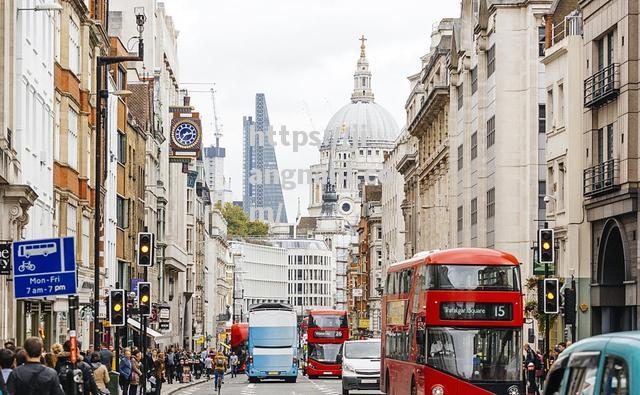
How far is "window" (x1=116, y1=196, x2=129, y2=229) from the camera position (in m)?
73.0

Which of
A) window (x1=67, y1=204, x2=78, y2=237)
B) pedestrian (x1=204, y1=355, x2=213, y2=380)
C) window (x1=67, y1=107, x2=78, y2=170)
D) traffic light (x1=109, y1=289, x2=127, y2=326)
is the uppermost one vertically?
window (x1=67, y1=107, x2=78, y2=170)

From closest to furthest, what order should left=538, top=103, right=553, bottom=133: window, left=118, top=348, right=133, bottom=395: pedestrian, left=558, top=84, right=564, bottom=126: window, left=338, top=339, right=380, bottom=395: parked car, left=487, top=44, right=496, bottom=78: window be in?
left=118, top=348, right=133, bottom=395: pedestrian, left=338, top=339, right=380, bottom=395: parked car, left=558, top=84, right=564, bottom=126: window, left=538, top=103, right=553, bottom=133: window, left=487, top=44, right=496, bottom=78: window

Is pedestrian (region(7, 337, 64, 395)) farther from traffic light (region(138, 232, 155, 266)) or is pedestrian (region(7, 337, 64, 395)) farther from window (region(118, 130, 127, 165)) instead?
window (region(118, 130, 127, 165))

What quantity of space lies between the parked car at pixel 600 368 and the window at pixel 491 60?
193 ft

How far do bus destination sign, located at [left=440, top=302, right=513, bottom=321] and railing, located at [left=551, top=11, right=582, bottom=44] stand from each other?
22510 millimetres

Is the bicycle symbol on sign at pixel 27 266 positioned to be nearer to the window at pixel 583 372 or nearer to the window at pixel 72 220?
the window at pixel 583 372

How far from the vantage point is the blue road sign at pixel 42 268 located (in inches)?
881

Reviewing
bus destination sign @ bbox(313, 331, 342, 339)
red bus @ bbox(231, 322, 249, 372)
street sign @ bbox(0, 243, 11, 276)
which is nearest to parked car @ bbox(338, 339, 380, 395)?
street sign @ bbox(0, 243, 11, 276)

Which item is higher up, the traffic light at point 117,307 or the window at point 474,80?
the window at point 474,80

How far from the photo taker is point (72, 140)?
50406 millimetres

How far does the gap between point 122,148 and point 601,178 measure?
31562mm

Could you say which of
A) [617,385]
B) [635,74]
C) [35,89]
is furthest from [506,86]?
[617,385]

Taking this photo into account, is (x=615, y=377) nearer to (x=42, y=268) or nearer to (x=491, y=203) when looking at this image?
(x=42, y=268)

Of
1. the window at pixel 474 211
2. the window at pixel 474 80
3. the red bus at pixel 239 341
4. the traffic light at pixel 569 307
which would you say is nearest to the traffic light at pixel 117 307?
the traffic light at pixel 569 307
